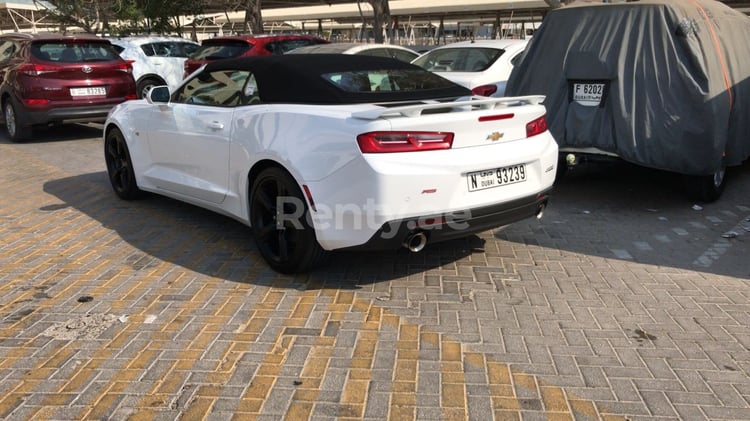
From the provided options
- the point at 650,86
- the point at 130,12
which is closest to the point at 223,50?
the point at 650,86

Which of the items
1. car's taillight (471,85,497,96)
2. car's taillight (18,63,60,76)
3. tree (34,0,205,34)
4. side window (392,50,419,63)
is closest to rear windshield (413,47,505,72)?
car's taillight (471,85,497,96)

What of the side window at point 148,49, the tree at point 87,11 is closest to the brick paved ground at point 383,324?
the side window at point 148,49

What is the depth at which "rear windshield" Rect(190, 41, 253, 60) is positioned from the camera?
1184cm

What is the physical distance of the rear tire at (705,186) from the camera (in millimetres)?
6023

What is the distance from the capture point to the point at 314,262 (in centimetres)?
416

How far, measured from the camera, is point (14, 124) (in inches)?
405

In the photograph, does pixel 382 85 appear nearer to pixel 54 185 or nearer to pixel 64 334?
pixel 64 334

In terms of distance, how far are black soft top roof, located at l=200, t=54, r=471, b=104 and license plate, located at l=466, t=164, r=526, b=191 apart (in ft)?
2.77

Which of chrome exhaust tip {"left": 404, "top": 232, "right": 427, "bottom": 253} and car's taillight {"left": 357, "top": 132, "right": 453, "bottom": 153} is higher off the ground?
car's taillight {"left": 357, "top": 132, "right": 453, "bottom": 153}

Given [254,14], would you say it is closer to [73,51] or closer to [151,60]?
[151,60]

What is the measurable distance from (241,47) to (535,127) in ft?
28.8

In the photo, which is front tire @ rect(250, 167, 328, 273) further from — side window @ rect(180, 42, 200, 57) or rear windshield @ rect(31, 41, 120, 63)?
side window @ rect(180, 42, 200, 57)

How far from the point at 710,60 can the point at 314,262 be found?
4.17 meters

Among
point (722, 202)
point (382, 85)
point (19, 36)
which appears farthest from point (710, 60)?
point (19, 36)
